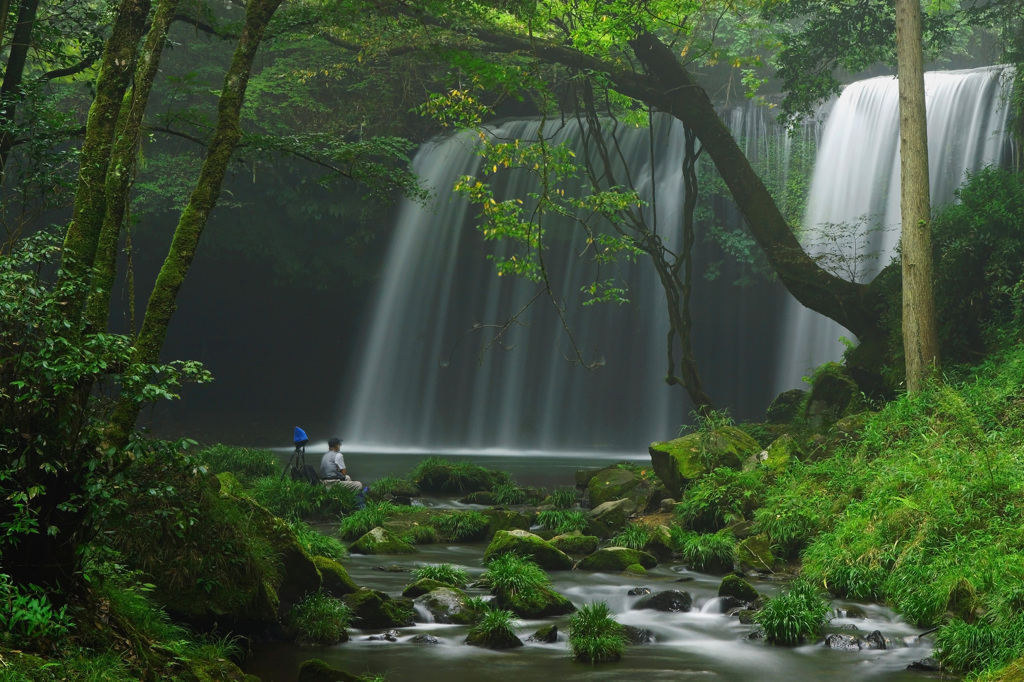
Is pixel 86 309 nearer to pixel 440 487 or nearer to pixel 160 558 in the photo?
pixel 160 558

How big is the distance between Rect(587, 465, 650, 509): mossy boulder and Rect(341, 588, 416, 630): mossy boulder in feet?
18.2

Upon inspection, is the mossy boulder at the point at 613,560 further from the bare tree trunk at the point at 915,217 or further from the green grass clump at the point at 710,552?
the bare tree trunk at the point at 915,217

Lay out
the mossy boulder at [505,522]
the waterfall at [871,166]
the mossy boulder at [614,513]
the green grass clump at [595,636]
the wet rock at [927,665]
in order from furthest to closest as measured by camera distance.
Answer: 1. the waterfall at [871,166]
2. the mossy boulder at [614,513]
3. the mossy boulder at [505,522]
4. the green grass clump at [595,636]
5. the wet rock at [927,665]

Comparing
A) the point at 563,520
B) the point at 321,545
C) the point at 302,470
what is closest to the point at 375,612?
the point at 321,545

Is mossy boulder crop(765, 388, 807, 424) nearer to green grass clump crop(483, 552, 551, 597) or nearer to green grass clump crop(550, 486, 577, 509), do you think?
green grass clump crop(550, 486, 577, 509)

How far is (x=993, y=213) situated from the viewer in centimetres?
1173

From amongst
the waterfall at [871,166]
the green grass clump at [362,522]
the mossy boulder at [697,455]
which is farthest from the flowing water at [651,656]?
the waterfall at [871,166]

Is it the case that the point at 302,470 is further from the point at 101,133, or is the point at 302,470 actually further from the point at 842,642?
the point at 101,133

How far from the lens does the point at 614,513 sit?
11359 millimetres

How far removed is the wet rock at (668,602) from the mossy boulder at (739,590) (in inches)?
12.5

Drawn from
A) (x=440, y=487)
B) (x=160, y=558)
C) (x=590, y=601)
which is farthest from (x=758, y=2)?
(x=160, y=558)

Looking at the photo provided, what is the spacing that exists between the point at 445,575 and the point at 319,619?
169 centimetres

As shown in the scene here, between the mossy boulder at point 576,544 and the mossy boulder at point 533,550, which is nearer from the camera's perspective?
the mossy boulder at point 533,550

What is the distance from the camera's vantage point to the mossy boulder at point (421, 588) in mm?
7596
